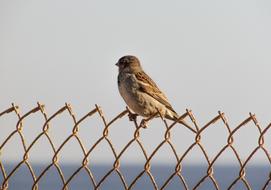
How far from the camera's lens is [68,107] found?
4.16 metres

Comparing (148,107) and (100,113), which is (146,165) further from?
(148,107)

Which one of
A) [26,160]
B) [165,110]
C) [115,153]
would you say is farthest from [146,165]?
[165,110]

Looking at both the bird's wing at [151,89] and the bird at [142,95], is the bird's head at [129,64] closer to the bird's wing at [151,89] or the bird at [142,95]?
the bird at [142,95]

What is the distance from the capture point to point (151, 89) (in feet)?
23.4

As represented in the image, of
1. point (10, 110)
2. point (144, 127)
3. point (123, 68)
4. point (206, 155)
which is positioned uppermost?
point (123, 68)

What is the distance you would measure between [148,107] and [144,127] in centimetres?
269

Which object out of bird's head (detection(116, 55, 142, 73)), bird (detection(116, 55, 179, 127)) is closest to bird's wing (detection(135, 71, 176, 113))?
bird (detection(116, 55, 179, 127))

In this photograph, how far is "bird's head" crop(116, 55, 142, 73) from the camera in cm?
743

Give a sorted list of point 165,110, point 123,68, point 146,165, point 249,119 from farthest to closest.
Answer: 1. point 123,68
2. point 165,110
3. point 146,165
4. point 249,119

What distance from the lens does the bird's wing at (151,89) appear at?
7.04 m

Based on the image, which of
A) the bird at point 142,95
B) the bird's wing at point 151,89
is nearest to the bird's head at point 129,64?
the bird at point 142,95

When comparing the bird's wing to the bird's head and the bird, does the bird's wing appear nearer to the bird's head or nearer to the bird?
the bird

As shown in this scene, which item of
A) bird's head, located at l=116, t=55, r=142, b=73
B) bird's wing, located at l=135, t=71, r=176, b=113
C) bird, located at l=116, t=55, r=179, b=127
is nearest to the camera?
bird, located at l=116, t=55, r=179, b=127

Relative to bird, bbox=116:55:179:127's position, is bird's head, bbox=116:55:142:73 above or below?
above
